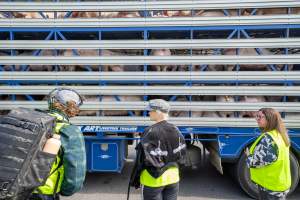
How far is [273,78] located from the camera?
4566 mm

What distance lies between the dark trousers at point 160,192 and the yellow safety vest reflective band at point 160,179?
0.16 feet

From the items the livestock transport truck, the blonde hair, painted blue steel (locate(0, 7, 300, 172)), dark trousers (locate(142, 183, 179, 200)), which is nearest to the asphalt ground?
the livestock transport truck

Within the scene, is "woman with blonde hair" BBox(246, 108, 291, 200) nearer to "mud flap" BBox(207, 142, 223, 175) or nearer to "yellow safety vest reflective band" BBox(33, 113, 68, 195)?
"mud flap" BBox(207, 142, 223, 175)

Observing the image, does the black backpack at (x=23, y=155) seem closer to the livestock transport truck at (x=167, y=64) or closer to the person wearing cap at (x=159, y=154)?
the person wearing cap at (x=159, y=154)

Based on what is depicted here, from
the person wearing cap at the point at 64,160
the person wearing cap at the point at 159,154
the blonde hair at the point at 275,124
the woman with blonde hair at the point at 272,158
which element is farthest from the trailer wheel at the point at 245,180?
the person wearing cap at the point at 64,160

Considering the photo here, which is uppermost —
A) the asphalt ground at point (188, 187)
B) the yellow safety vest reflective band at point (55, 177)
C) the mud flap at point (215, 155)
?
the yellow safety vest reflective band at point (55, 177)

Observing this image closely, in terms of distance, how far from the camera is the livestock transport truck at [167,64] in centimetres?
457

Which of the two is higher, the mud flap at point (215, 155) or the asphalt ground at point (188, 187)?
the mud flap at point (215, 155)

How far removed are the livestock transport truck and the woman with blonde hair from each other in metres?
1.49

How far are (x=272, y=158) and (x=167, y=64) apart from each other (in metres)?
2.16

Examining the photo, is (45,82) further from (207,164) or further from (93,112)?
(207,164)

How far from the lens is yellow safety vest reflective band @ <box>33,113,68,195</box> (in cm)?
228

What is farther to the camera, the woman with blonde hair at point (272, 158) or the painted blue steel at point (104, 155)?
the painted blue steel at point (104, 155)

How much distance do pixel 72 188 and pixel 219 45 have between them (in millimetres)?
3090
